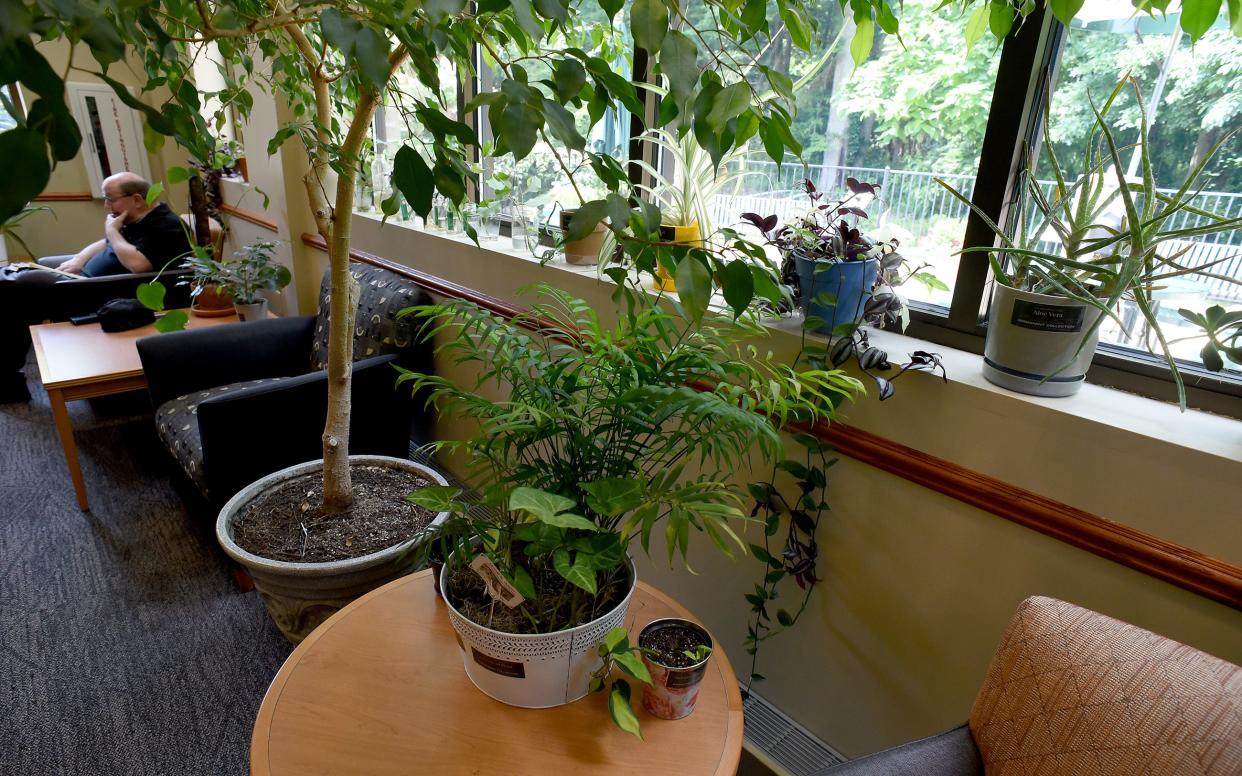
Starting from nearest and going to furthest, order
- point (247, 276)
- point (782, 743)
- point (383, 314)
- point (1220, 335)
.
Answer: point (1220, 335) < point (782, 743) < point (383, 314) < point (247, 276)

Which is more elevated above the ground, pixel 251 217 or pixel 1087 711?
pixel 251 217

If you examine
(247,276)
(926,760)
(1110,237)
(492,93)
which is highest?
(492,93)

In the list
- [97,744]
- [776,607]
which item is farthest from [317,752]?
[97,744]

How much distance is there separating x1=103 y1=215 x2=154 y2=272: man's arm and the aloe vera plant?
3.82 metres

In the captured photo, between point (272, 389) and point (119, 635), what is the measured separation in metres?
0.82

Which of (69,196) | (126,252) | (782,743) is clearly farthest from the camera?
(69,196)

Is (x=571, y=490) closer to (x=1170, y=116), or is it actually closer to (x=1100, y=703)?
(x=1100, y=703)

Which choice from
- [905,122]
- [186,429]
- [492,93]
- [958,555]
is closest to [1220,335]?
[958,555]

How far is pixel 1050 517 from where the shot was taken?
1.08m

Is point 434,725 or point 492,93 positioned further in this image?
point 434,725

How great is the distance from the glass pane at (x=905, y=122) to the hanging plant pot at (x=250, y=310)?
2.39 meters

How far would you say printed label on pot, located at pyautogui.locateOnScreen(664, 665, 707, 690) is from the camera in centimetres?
98

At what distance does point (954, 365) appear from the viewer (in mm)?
1238

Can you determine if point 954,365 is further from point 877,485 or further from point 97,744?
point 97,744
